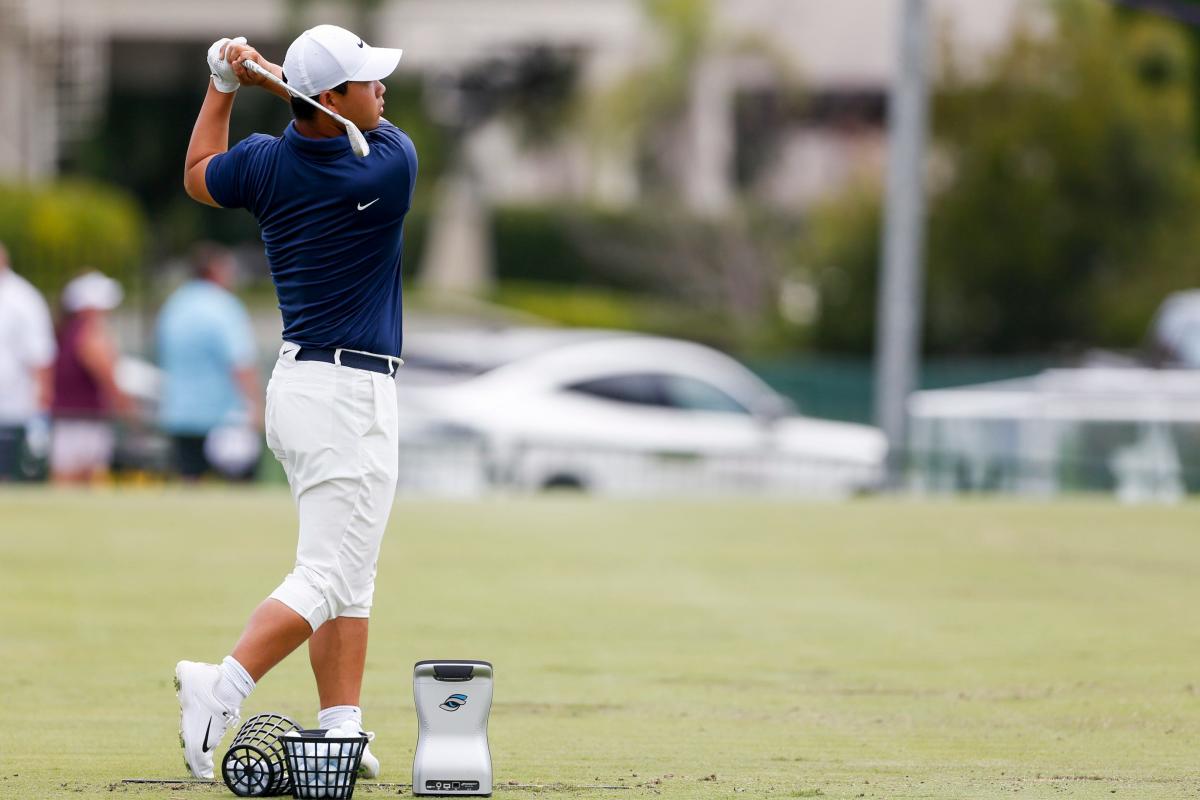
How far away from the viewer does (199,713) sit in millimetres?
5605

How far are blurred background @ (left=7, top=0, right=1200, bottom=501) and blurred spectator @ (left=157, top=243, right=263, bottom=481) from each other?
0.10ft

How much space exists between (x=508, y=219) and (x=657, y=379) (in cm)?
2574

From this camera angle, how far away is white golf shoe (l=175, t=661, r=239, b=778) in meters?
5.58

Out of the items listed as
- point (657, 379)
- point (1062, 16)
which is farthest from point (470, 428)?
point (1062, 16)

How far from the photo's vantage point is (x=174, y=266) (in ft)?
131

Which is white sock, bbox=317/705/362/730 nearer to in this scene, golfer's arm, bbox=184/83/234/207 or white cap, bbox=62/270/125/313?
golfer's arm, bbox=184/83/234/207

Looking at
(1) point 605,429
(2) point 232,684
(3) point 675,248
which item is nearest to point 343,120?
(2) point 232,684

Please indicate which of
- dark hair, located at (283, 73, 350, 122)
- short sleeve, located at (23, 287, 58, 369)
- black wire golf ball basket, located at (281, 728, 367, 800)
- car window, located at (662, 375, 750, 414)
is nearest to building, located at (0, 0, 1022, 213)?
car window, located at (662, 375, 750, 414)

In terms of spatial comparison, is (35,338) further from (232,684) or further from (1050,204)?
(1050,204)

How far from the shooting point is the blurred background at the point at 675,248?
17.9 meters

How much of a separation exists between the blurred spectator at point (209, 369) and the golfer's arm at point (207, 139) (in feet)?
30.2

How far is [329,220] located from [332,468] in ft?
2.29

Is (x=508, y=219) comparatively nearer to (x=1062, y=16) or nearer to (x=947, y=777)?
(x=1062, y=16)

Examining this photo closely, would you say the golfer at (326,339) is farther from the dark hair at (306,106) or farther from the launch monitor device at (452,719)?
the launch monitor device at (452,719)
